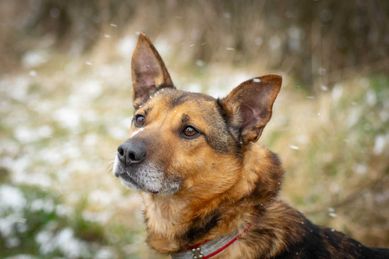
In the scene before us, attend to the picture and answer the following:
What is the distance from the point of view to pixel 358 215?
582 centimetres

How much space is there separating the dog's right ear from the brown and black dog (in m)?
0.45

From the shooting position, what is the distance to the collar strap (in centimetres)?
339

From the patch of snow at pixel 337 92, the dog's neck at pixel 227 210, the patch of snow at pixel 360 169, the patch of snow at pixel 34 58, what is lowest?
the dog's neck at pixel 227 210

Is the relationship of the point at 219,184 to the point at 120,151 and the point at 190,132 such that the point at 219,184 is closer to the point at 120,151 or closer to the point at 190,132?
the point at 190,132

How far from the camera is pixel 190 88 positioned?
8078mm

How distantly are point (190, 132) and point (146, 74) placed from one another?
839mm

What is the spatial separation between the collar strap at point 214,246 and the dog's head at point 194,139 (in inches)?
12.9

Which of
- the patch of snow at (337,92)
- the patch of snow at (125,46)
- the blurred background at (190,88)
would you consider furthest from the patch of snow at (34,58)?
the patch of snow at (337,92)

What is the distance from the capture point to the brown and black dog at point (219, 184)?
3.43m

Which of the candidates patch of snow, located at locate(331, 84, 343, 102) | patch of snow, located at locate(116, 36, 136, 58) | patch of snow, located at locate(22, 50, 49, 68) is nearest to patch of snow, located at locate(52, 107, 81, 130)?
patch of snow, located at locate(116, 36, 136, 58)

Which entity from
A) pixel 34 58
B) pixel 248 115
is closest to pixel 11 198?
pixel 248 115

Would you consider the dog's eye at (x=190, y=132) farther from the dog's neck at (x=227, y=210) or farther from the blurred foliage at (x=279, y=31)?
the blurred foliage at (x=279, y=31)

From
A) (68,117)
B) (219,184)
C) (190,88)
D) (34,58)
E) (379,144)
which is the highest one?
(34,58)

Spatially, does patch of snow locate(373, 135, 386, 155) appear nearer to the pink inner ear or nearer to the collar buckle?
the pink inner ear
